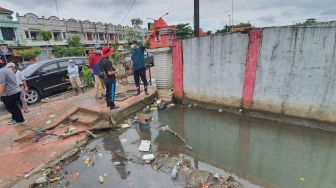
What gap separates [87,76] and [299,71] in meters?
8.47

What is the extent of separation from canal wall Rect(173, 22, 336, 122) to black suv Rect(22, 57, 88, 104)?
19.8 feet

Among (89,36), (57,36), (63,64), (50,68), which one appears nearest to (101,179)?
(50,68)

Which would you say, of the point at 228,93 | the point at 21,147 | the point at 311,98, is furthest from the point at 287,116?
the point at 21,147

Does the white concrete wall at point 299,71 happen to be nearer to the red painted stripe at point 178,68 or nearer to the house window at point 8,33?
the red painted stripe at point 178,68

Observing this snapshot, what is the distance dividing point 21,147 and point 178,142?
10.9 ft

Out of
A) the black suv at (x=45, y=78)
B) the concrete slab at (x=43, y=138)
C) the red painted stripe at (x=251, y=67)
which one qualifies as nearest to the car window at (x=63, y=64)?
the black suv at (x=45, y=78)

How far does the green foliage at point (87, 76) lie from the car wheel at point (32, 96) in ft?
6.71

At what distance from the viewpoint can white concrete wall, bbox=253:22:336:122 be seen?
3.79 m

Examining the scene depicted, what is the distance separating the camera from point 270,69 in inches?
176

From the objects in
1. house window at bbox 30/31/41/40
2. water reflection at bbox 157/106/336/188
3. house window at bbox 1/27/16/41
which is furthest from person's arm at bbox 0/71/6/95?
house window at bbox 30/31/41/40

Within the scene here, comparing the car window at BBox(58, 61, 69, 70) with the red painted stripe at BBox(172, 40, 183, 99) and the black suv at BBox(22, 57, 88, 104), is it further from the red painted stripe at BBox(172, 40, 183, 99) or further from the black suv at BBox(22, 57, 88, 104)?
the red painted stripe at BBox(172, 40, 183, 99)

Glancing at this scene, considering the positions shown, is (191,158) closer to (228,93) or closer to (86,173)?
(86,173)

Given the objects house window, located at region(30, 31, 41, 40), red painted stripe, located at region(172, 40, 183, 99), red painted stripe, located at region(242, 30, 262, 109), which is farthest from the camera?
house window, located at region(30, 31, 41, 40)

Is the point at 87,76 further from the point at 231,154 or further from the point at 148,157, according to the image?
the point at 231,154
